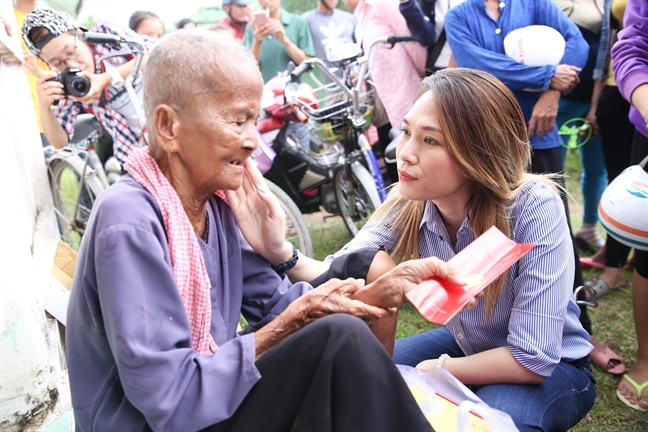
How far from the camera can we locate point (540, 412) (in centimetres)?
180

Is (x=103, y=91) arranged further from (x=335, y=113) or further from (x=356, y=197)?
(x=356, y=197)

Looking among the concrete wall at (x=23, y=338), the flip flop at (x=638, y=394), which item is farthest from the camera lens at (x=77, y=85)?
the flip flop at (x=638, y=394)

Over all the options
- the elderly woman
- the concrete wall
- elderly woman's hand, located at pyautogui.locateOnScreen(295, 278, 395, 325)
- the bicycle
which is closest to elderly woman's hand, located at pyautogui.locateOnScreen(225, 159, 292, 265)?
the elderly woman

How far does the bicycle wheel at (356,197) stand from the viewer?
4.39m

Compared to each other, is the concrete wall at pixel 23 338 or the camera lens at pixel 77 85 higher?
the camera lens at pixel 77 85

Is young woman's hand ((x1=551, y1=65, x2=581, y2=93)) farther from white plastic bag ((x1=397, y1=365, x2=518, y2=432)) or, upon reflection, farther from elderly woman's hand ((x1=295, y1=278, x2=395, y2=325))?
elderly woman's hand ((x1=295, y1=278, x2=395, y2=325))

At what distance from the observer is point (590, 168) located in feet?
14.4

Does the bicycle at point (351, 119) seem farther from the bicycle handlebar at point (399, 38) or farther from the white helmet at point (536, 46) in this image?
the white helmet at point (536, 46)

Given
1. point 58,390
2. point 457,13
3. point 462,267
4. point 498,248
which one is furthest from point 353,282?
point 457,13

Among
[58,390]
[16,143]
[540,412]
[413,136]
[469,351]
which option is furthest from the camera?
[16,143]

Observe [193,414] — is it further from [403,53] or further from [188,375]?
[403,53]

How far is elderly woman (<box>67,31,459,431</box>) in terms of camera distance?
1.28m

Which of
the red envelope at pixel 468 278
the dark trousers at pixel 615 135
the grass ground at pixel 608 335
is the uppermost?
the red envelope at pixel 468 278

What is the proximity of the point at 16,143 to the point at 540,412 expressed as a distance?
12.5ft
